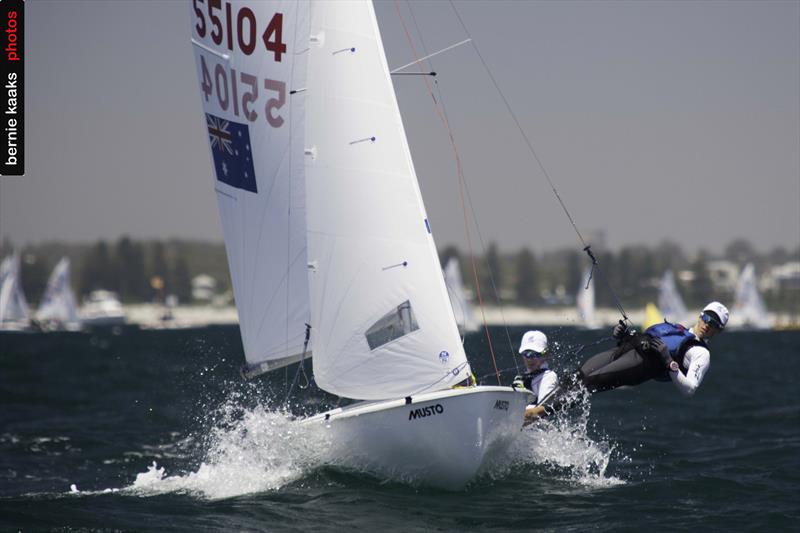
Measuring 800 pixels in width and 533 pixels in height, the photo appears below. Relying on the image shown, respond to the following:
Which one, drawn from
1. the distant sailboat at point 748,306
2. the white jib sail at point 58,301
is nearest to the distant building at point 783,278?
the distant sailboat at point 748,306

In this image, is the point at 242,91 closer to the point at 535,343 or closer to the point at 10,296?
the point at 535,343

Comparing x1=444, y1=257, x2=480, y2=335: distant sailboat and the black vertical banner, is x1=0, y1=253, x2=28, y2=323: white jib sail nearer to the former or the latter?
x1=444, y1=257, x2=480, y2=335: distant sailboat

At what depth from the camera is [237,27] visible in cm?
1007

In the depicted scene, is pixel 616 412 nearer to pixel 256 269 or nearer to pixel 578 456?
pixel 578 456

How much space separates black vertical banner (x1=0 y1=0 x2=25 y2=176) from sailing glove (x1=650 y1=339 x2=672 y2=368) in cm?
655

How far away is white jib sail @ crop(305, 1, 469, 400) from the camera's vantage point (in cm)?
936

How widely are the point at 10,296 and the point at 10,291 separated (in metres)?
0.29

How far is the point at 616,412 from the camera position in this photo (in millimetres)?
16016

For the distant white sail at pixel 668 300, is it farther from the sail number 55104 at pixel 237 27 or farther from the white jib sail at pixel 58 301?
the sail number 55104 at pixel 237 27

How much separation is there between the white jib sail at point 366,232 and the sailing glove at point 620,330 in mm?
1376

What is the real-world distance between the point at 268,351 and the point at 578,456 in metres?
3.17

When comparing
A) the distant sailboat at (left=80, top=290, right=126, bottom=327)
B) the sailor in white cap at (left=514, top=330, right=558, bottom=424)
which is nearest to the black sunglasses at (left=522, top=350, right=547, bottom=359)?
the sailor in white cap at (left=514, top=330, right=558, bottom=424)

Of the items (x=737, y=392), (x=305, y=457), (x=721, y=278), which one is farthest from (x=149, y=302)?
(x=305, y=457)

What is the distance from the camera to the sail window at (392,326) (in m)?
9.38
